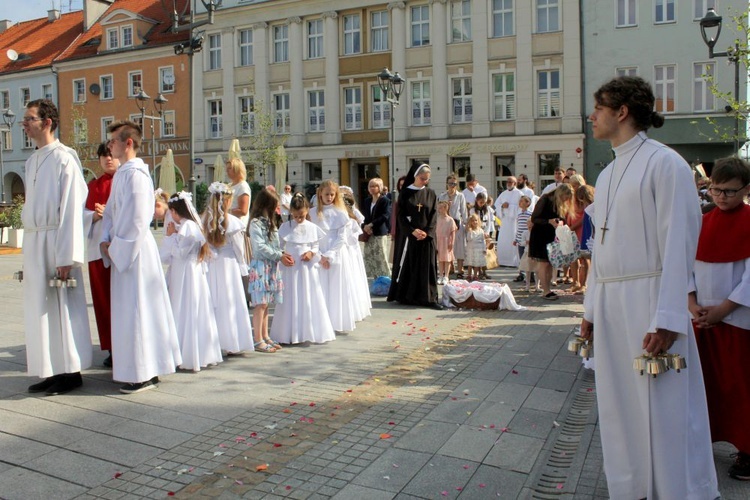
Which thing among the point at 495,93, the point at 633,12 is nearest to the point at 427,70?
the point at 495,93

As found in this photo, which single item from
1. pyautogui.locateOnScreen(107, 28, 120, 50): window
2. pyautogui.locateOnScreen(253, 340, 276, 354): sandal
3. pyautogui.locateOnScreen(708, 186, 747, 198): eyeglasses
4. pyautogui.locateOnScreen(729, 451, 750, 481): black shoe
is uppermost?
pyautogui.locateOnScreen(107, 28, 120, 50): window

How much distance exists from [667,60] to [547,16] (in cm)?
589

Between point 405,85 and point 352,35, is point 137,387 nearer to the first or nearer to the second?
point 405,85

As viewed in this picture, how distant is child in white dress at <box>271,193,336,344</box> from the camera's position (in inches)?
314

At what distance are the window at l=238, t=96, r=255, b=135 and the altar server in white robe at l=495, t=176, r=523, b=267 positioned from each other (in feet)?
84.4

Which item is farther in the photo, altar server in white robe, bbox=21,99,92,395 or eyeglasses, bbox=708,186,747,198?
altar server in white robe, bbox=21,99,92,395

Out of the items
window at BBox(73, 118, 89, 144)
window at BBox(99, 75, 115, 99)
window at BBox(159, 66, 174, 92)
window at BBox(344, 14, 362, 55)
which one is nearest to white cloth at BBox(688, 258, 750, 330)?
window at BBox(344, 14, 362, 55)

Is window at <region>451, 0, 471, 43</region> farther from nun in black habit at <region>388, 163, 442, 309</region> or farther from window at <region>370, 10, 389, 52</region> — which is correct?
nun in black habit at <region>388, 163, 442, 309</region>

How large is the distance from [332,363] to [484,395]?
185cm

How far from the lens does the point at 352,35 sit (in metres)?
37.5

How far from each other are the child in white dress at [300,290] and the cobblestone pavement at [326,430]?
0.27m

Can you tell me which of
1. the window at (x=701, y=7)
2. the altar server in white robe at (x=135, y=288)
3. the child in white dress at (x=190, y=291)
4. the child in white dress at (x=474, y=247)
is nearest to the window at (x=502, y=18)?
the window at (x=701, y=7)

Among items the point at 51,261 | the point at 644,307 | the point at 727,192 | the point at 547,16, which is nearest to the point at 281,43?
the point at 547,16

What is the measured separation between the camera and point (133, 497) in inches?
153
